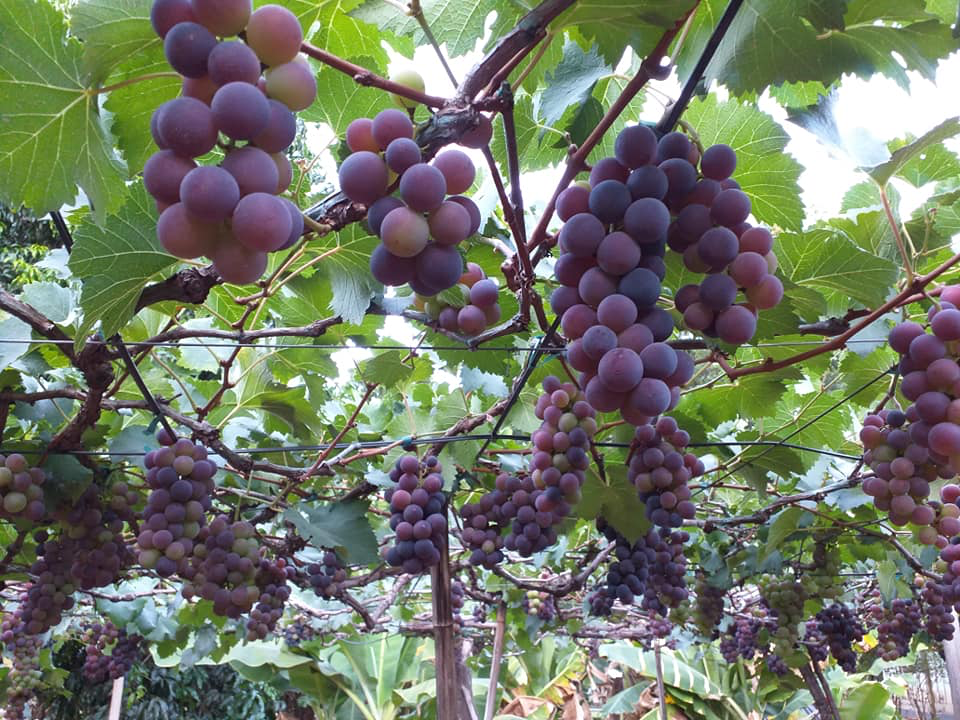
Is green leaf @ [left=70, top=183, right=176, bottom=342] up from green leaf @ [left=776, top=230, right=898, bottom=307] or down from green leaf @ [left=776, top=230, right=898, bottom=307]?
down

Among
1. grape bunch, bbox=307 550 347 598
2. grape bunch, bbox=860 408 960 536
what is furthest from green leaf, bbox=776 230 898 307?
grape bunch, bbox=307 550 347 598

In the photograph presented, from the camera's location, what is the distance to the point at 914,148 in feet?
3.73

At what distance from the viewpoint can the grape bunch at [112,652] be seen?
4531 mm

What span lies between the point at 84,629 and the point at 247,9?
6111 mm

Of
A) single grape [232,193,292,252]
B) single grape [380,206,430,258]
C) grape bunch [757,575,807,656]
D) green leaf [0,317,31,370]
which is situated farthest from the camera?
grape bunch [757,575,807,656]

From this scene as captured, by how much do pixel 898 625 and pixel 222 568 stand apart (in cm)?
408

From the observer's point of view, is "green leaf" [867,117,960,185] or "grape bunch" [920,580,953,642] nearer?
"green leaf" [867,117,960,185]

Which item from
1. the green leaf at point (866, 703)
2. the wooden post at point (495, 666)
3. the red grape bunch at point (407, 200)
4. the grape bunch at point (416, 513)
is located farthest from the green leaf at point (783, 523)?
the green leaf at point (866, 703)

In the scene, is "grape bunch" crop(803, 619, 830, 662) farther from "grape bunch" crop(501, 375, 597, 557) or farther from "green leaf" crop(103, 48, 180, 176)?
"green leaf" crop(103, 48, 180, 176)

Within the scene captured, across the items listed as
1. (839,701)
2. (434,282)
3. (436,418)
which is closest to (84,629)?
(436,418)

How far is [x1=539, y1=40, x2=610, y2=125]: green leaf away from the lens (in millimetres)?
1048

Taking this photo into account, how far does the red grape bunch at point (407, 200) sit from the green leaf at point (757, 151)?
69 centimetres

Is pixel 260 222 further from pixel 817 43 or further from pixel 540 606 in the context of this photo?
pixel 540 606

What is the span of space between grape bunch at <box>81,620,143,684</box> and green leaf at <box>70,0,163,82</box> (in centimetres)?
460
